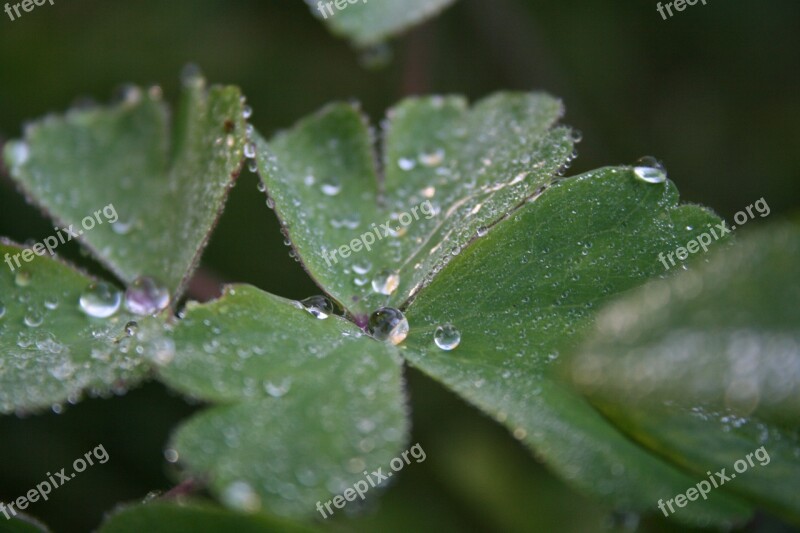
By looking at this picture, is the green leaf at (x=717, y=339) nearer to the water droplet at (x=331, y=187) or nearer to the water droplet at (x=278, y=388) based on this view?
the water droplet at (x=278, y=388)

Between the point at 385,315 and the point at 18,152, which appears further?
the point at 18,152

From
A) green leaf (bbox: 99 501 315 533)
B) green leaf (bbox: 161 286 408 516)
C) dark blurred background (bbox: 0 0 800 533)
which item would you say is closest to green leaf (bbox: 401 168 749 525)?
green leaf (bbox: 161 286 408 516)

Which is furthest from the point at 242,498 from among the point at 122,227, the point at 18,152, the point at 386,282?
the point at 18,152

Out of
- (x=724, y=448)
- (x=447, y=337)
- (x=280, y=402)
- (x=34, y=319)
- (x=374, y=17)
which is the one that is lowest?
(x=724, y=448)

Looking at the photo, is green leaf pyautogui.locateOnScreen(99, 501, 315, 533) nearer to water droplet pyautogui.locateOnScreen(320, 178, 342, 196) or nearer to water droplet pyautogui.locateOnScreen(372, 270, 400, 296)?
water droplet pyautogui.locateOnScreen(372, 270, 400, 296)

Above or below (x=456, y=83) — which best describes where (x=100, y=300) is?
above

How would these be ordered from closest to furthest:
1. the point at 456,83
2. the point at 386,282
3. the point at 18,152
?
1. the point at 386,282
2. the point at 18,152
3. the point at 456,83

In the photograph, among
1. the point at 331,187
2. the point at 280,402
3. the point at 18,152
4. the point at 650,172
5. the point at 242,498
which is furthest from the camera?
the point at 18,152

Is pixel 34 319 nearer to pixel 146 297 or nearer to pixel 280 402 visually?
pixel 146 297
